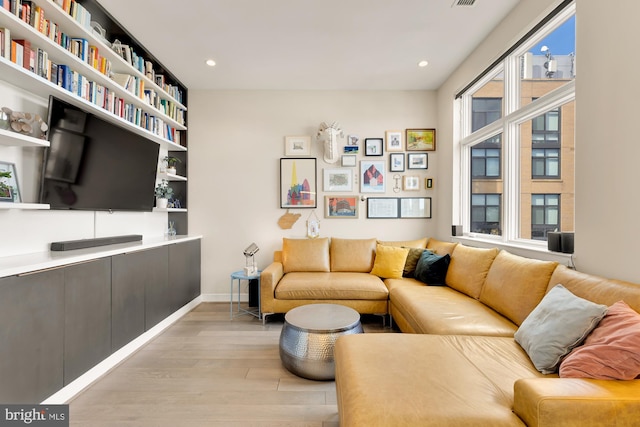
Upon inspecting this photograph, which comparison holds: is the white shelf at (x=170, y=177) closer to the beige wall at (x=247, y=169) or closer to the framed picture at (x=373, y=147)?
the beige wall at (x=247, y=169)

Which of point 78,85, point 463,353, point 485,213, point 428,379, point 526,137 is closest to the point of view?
point 428,379

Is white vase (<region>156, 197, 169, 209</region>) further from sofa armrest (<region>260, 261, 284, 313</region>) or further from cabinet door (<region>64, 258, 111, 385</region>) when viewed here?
sofa armrest (<region>260, 261, 284, 313</region>)

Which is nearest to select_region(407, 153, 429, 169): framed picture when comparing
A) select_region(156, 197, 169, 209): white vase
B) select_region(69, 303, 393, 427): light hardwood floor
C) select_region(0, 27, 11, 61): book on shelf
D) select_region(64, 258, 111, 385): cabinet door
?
select_region(69, 303, 393, 427): light hardwood floor

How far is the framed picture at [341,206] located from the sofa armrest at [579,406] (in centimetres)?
299

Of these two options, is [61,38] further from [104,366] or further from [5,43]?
[104,366]

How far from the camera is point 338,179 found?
3.90 metres

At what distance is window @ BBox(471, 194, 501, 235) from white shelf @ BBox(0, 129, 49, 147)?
3.81m

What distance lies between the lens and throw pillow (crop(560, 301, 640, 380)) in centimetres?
107

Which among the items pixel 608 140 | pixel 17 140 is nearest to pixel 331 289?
pixel 608 140

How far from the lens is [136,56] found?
283cm

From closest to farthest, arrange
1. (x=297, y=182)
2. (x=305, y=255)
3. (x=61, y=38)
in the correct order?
(x=61, y=38)
(x=305, y=255)
(x=297, y=182)

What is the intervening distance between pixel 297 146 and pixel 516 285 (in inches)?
115

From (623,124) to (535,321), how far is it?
1.19 metres

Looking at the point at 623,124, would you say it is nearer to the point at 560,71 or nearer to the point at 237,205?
the point at 560,71
